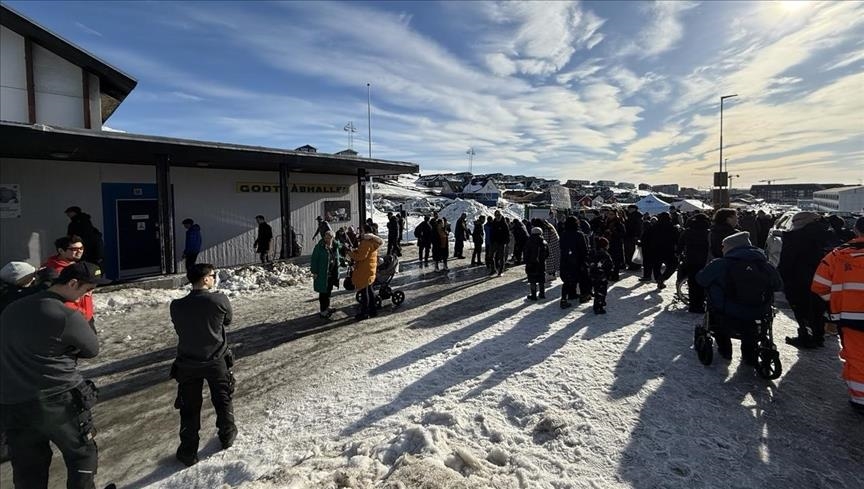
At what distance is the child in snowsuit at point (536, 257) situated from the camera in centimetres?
875

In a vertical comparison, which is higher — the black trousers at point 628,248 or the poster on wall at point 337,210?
the poster on wall at point 337,210

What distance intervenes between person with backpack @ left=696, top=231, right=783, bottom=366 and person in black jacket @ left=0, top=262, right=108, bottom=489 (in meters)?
6.36

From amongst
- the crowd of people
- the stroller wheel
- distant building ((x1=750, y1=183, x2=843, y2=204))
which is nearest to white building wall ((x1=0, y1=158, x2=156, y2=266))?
the crowd of people

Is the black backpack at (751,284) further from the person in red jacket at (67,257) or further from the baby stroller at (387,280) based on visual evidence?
the person in red jacket at (67,257)

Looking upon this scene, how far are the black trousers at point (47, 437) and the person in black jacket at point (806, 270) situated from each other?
8543 millimetres

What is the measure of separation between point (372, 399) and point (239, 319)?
16.1ft

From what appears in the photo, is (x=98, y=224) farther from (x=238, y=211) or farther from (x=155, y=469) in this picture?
(x=155, y=469)

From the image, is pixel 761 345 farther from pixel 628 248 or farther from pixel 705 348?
pixel 628 248

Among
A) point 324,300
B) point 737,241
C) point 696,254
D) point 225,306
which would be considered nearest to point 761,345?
point 737,241

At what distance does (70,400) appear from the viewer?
2.90 metres

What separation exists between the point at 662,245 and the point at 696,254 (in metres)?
1.99

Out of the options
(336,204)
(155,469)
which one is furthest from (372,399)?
(336,204)

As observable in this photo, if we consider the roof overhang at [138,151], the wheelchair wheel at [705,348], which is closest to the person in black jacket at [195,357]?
the wheelchair wheel at [705,348]

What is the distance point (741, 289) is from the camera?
4.86m
